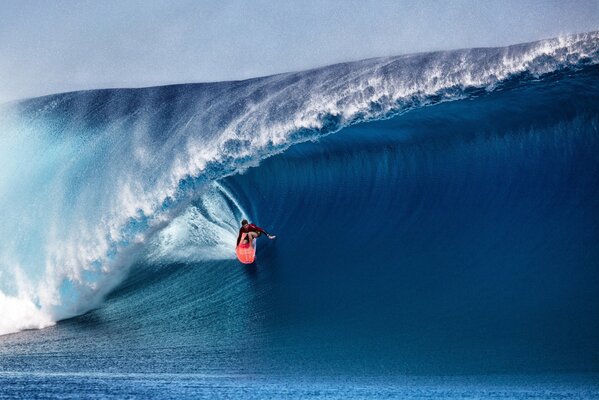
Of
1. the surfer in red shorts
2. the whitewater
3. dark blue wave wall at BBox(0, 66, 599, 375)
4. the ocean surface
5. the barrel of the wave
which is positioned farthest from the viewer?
the whitewater

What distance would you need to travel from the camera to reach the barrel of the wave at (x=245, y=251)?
27.3 feet

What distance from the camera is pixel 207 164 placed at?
9.98 meters

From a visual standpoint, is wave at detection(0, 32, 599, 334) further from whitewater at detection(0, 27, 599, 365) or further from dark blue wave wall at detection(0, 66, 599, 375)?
dark blue wave wall at detection(0, 66, 599, 375)

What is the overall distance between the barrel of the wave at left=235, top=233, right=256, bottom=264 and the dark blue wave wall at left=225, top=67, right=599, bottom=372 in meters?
0.15

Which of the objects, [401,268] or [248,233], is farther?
[248,233]

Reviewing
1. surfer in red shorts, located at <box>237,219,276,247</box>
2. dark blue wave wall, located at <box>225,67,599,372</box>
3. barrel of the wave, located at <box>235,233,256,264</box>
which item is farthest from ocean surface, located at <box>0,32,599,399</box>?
surfer in red shorts, located at <box>237,219,276,247</box>

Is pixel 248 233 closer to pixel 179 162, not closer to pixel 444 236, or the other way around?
pixel 179 162

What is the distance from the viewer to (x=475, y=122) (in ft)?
31.0

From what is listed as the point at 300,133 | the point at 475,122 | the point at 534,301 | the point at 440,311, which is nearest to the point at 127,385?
the point at 440,311

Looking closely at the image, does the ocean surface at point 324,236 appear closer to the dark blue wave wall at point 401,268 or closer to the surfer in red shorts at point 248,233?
the dark blue wave wall at point 401,268

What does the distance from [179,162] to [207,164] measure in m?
0.48

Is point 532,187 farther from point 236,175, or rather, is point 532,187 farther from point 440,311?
point 236,175

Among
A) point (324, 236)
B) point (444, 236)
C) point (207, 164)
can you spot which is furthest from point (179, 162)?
point (444, 236)

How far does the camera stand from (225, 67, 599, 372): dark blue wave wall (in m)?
6.41
